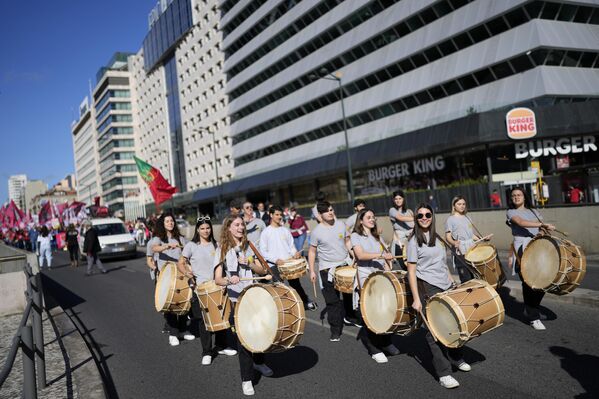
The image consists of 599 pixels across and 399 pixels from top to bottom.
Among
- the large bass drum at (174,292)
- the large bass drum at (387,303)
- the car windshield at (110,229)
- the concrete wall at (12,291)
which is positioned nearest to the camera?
the large bass drum at (387,303)

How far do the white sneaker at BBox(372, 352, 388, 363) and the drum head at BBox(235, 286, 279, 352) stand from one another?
1.63m

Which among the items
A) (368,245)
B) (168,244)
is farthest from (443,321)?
(168,244)

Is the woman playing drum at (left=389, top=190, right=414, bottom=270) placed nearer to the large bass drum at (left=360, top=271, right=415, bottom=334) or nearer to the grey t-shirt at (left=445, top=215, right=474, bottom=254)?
the grey t-shirt at (left=445, top=215, right=474, bottom=254)

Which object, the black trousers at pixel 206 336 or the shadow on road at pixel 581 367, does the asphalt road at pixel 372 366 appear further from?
the black trousers at pixel 206 336

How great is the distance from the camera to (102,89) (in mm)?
119188

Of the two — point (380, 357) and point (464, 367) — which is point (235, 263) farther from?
point (464, 367)

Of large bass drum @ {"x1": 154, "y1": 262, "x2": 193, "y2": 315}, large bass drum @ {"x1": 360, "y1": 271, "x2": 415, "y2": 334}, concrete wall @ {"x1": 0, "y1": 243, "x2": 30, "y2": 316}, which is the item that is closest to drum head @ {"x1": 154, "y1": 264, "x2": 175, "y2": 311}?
large bass drum @ {"x1": 154, "y1": 262, "x2": 193, "y2": 315}

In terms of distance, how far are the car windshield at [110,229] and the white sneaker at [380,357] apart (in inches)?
853

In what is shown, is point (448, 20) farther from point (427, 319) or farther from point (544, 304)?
point (427, 319)

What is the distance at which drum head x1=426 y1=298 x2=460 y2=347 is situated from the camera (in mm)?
4871

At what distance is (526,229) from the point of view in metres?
7.41

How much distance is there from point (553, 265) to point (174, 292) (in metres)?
4.72

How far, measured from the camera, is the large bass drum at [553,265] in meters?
6.38

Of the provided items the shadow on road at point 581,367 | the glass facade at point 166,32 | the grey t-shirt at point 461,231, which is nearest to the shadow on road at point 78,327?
the shadow on road at point 581,367
